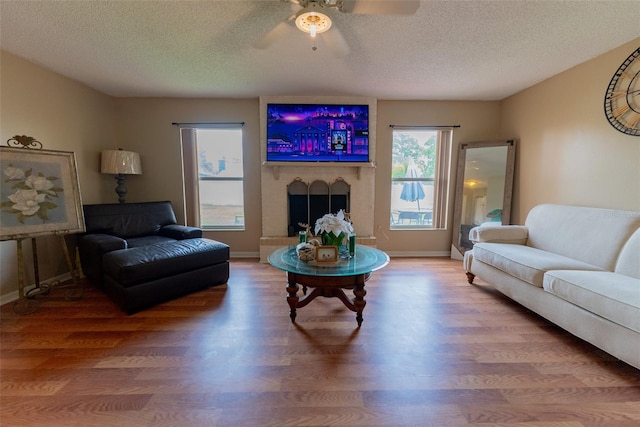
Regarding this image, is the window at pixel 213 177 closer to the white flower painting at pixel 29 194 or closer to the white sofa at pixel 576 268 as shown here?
the white flower painting at pixel 29 194

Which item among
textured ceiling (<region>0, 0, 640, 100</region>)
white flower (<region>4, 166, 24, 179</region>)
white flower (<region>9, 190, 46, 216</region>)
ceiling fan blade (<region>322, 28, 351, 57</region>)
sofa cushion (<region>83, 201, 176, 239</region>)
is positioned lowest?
sofa cushion (<region>83, 201, 176, 239</region>)

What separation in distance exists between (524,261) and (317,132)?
2695mm

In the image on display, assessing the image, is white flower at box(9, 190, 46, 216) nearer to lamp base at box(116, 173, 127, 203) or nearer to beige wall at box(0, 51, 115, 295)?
beige wall at box(0, 51, 115, 295)

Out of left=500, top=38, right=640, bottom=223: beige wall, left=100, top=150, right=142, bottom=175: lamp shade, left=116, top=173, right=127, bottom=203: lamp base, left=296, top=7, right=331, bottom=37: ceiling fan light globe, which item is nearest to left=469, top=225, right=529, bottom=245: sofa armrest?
left=500, top=38, right=640, bottom=223: beige wall

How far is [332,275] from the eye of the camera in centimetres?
181

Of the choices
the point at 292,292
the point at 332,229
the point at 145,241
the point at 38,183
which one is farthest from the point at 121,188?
the point at 332,229

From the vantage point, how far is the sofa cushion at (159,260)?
2117mm

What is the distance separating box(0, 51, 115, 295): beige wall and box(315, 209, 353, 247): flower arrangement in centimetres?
294

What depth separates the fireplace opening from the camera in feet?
12.4

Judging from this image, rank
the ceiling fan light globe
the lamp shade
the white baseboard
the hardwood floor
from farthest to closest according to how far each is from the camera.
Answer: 1. the lamp shade
2. the white baseboard
3. the ceiling fan light globe
4. the hardwood floor

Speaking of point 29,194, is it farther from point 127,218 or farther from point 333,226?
point 333,226

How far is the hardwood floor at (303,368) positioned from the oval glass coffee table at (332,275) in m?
0.21

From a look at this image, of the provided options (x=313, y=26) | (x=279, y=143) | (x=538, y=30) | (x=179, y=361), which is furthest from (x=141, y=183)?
(x=538, y=30)

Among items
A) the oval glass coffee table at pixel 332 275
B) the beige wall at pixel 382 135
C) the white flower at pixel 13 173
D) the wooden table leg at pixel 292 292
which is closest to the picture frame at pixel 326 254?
the oval glass coffee table at pixel 332 275
